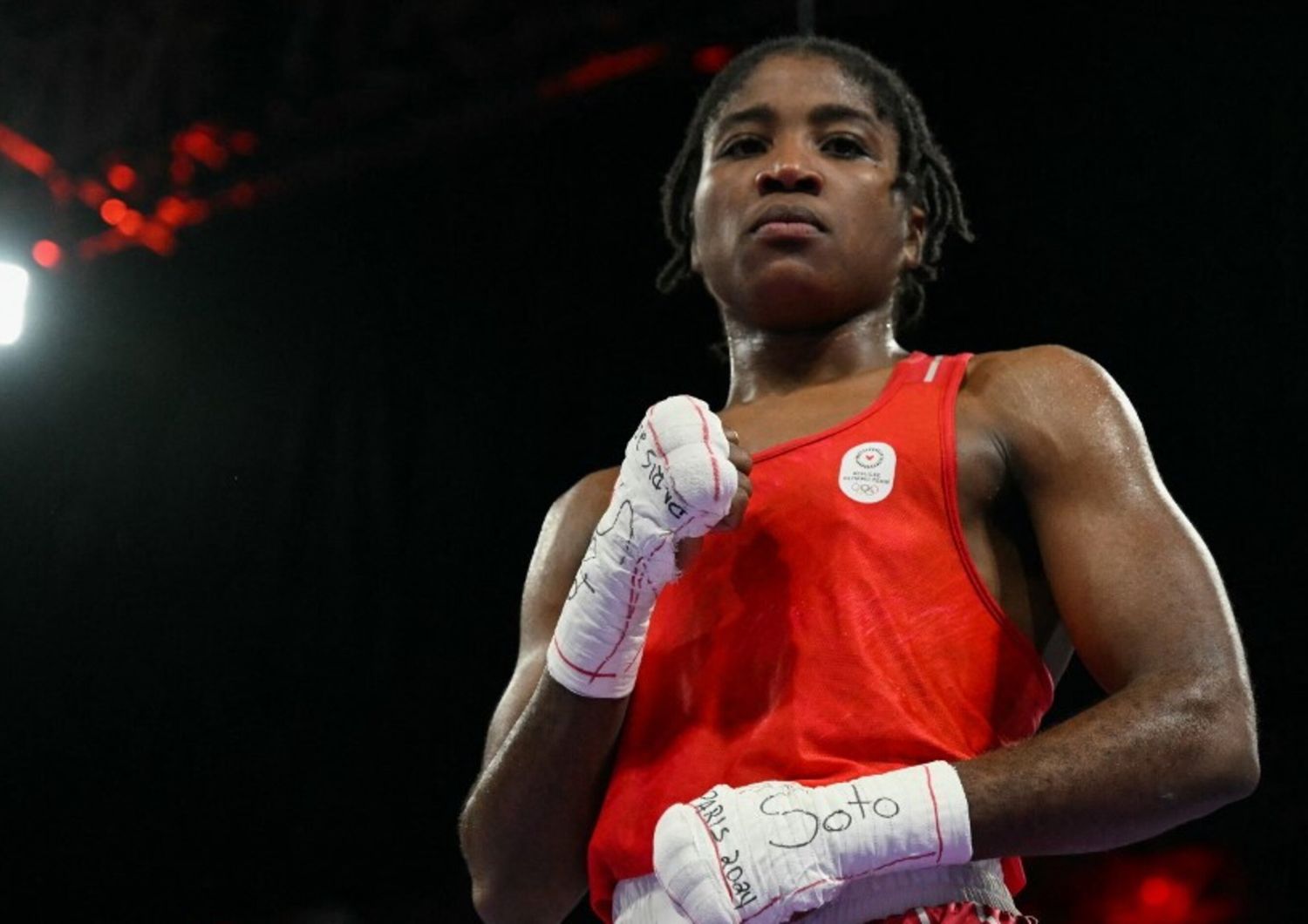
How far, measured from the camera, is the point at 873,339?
74.9 inches

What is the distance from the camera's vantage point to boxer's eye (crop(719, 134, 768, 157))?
1975 millimetres

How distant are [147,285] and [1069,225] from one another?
2.94 metres

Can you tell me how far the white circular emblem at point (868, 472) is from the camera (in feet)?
5.04

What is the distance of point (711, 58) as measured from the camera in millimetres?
4508

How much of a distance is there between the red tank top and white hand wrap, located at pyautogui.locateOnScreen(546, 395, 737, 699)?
0.09 m

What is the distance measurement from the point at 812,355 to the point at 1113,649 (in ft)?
2.09

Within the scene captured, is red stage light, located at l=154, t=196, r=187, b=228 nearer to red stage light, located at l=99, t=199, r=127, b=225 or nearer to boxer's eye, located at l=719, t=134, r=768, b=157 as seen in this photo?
red stage light, located at l=99, t=199, r=127, b=225

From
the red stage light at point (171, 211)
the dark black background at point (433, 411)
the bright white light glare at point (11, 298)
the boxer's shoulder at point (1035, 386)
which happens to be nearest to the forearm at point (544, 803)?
the boxer's shoulder at point (1035, 386)

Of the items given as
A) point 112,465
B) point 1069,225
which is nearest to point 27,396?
point 112,465

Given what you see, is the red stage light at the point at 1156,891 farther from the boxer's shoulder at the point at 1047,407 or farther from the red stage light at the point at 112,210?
the red stage light at the point at 112,210

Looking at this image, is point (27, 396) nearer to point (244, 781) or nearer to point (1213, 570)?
point (244, 781)

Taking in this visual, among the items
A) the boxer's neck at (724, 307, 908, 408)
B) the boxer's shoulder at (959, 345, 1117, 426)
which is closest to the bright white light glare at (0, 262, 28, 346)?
the boxer's neck at (724, 307, 908, 408)

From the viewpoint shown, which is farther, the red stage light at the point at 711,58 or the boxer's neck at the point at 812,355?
the red stage light at the point at 711,58

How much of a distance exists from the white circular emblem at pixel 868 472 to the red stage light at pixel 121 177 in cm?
370
